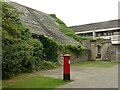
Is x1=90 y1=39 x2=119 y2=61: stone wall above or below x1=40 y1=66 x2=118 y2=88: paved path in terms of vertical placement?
above

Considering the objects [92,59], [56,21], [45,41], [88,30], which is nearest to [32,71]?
[45,41]

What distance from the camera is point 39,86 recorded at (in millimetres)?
9148

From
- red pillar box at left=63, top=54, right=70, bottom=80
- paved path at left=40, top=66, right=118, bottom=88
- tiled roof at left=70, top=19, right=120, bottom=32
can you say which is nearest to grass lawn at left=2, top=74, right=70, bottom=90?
red pillar box at left=63, top=54, right=70, bottom=80

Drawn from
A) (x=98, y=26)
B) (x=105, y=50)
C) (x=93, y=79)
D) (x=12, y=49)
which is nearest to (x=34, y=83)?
(x=12, y=49)

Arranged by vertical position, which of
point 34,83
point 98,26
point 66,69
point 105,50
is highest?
point 98,26

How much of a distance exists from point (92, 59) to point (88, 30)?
2584 cm

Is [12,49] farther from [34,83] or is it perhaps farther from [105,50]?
[105,50]

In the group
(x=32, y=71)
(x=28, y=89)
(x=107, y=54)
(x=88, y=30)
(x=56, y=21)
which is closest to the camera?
(x=28, y=89)

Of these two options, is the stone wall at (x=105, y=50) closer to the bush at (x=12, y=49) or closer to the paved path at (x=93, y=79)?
the paved path at (x=93, y=79)

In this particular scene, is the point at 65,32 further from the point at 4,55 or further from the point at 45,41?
the point at 4,55

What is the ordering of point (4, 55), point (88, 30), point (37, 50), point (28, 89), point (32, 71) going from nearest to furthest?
point (28, 89)
point (4, 55)
point (32, 71)
point (37, 50)
point (88, 30)

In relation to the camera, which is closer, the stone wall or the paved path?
the paved path

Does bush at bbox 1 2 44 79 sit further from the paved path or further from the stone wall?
the stone wall

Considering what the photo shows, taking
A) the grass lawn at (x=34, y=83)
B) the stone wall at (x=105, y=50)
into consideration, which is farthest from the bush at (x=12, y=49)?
the stone wall at (x=105, y=50)
